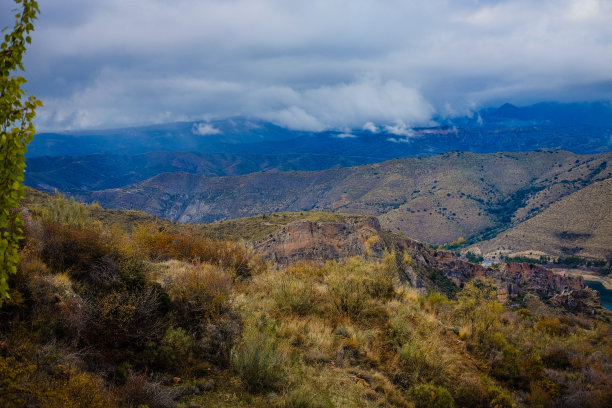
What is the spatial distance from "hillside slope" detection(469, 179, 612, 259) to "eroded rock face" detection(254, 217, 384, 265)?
372 feet

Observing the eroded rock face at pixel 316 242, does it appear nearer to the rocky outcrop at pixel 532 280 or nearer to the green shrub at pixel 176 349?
the rocky outcrop at pixel 532 280

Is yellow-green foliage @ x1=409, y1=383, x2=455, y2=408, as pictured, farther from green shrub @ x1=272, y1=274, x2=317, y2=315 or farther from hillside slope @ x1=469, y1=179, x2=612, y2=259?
hillside slope @ x1=469, y1=179, x2=612, y2=259

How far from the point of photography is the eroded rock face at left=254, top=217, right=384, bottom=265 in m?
46.2

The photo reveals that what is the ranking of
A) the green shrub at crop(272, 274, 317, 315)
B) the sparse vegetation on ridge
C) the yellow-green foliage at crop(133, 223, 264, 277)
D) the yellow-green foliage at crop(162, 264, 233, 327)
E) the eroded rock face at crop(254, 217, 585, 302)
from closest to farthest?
the sparse vegetation on ridge
the yellow-green foliage at crop(162, 264, 233, 327)
the green shrub at crop(272, 274, 317, 315)
the yellow-green foliage at crop(133, 223, 264, 277)
the eroded rock face at crop(254, 217, 585, 302)

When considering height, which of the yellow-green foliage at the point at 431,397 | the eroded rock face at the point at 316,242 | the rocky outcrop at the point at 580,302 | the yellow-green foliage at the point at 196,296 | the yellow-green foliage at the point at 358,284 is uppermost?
the yellow-green foliage at the point at 196,296

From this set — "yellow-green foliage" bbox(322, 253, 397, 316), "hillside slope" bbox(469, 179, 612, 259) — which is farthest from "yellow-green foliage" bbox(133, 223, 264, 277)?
"hillside slope" bbox(469, 179, 612, 259)

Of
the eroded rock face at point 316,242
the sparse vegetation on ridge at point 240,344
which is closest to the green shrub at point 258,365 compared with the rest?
the sparse vegetation on ridge at point 240,344

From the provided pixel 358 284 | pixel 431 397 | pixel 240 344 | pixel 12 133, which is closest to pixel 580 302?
pixel 358 284

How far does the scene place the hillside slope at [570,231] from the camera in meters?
129

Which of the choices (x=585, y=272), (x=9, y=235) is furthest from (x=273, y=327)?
(x=585, y=272)

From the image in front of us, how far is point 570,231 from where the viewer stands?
136 m

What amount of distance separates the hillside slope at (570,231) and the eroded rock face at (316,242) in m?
113

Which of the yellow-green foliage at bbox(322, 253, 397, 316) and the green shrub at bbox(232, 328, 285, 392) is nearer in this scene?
the green shrub at bbox(232, 328, 285, 392)

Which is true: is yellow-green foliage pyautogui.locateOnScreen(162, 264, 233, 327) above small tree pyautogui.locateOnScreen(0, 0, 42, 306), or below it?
below
